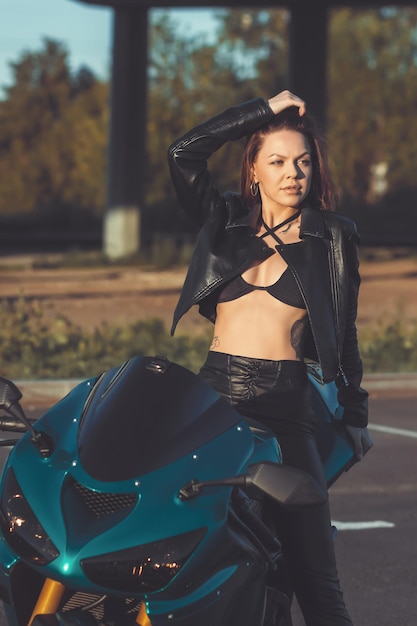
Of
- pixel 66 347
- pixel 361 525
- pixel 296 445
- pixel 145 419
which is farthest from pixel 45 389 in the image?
pixel 145 419

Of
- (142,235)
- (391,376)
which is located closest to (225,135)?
(391,376)

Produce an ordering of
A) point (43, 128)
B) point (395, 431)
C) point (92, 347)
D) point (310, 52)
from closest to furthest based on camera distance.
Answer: point (395, 431) < point (92, 347) < point (310, 52) < point (43, 128)

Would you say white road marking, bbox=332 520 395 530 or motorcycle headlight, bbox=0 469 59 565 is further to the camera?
white road marking, bbox=332 520 395 530

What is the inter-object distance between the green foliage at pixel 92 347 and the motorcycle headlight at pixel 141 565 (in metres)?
9.49

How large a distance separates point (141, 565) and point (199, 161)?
1.76 metres

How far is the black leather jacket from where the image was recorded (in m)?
4.06

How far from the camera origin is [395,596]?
6078 millimetres

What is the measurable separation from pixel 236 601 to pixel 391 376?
10.0m

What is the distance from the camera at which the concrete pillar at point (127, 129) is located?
32.4 metres

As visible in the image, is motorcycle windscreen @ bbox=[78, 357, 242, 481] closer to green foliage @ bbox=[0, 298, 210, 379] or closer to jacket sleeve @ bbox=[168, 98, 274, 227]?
jacket sleeve @ bbox=[168, 98, 274, 227]

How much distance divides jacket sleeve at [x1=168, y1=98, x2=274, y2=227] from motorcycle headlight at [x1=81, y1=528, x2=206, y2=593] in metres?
1.55

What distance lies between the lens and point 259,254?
13.6 feet

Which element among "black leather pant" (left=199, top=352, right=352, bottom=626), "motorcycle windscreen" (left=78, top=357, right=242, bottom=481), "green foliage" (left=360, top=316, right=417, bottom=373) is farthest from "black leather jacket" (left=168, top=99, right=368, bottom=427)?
"green foliage" (left=360, top=316, right=417, bottom=373)

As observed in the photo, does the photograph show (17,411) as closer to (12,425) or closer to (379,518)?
(12,425)
